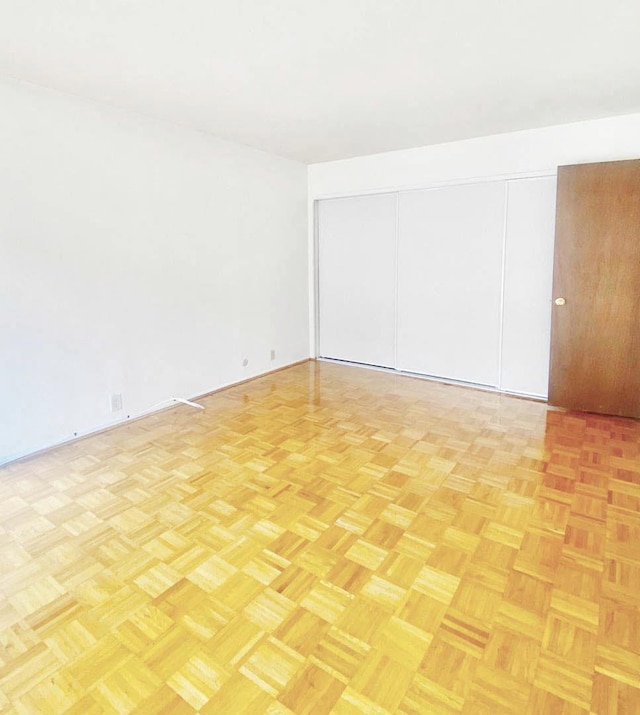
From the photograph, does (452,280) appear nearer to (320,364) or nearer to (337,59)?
(320,364)

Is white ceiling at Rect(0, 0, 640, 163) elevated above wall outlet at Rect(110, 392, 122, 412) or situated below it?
above

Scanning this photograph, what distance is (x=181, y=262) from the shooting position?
387cm

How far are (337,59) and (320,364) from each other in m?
3.39

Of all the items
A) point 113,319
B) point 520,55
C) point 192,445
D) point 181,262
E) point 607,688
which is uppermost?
point 520,55

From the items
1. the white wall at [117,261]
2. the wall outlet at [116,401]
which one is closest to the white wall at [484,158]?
the white wall at [117,261]

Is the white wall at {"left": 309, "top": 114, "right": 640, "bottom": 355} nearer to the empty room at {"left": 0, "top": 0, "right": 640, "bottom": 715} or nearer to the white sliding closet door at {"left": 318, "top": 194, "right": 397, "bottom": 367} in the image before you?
the empty room at {"left": 0, "top": 0, "right": 640, "bottom": 715}

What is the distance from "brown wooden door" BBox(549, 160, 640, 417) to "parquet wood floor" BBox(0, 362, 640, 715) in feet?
1.82

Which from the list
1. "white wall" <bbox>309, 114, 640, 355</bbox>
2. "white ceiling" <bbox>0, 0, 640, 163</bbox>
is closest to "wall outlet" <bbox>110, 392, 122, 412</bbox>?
"white ceiling" <bbox>0, 0, 640, 163</bbox>

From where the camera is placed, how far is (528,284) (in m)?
4.04

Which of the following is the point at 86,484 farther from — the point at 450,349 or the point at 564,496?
the point at 450,349

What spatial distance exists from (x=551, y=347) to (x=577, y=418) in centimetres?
60

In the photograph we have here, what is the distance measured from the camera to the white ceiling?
6.55 ft

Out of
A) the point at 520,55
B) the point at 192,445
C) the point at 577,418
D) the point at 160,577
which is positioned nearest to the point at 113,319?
the point at 192,445

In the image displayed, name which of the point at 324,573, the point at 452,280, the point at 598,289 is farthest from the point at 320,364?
the point at 324,573
